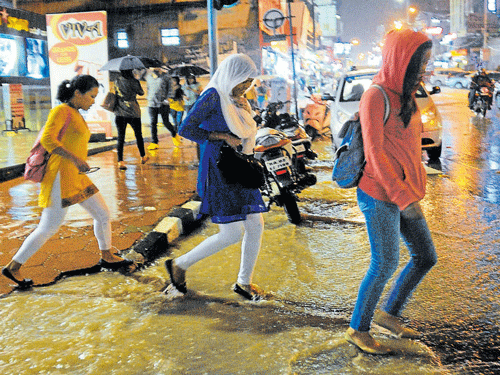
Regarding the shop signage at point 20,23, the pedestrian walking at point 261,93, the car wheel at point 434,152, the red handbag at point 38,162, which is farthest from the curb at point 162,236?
the pedestrian walking at point 261,93

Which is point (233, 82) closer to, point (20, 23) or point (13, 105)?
point (20, 23)

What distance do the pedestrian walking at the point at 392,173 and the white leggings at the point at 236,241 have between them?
1050 mm

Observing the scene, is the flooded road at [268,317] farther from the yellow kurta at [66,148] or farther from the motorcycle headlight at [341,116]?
the motorcycle headlight at [341,116]

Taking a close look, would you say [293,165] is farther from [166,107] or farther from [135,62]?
[166,107]

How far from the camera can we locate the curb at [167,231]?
16.3ft

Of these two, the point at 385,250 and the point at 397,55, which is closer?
the point at 397,55

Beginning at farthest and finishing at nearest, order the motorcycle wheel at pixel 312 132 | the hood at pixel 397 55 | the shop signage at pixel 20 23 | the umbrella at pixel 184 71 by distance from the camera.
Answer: the shop signage at pixel 20 23, the umbrella at pixel 184 71, the motorcycle wheel at pixel 312 132, the hood at pixel 397 55

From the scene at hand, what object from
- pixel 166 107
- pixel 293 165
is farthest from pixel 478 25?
pixel 293 165

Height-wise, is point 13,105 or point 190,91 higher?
point 190,91

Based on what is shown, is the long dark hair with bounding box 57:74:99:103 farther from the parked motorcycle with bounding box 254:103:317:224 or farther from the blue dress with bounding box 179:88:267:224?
the parked motorcycle with bounding box 254:103:317:224

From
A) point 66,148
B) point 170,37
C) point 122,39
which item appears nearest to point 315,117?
point 66,148

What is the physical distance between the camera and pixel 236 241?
3.78 meters

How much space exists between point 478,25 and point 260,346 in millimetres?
71707

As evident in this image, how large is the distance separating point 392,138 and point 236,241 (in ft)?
4.83
